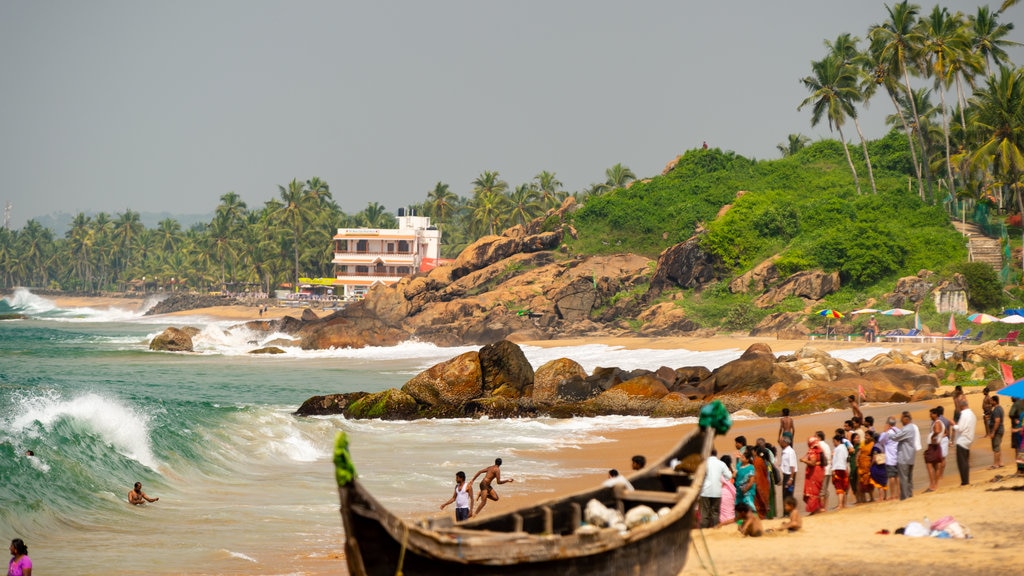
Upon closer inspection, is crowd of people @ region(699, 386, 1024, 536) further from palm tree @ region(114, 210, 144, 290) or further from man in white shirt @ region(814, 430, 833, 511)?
palm tree @ region(114, 210, 144, 290)

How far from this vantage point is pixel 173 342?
67438mm

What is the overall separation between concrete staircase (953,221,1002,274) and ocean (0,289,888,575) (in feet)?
108

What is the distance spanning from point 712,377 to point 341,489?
89.2 ft

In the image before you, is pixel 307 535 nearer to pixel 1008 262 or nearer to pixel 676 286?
pixel 1008 262

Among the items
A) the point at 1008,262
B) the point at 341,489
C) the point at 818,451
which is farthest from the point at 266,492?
the point at 1008,262

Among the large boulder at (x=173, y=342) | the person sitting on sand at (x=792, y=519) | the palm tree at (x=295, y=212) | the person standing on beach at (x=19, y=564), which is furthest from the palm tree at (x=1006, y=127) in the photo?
the palm tree at (x=295, y=212)

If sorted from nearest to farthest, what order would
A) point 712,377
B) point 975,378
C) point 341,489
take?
point 341,489, point 975,378, point 712,377

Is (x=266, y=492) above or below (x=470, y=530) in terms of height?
below

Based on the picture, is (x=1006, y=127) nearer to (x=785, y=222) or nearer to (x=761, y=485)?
(x=785, y=222)

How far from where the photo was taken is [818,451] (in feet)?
48.3

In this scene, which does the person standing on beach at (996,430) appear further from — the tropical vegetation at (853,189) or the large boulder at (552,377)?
the tropical vegetation at (853,189)

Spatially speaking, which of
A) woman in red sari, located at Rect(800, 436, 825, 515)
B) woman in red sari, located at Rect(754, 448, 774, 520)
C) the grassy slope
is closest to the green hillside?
the grassy slope

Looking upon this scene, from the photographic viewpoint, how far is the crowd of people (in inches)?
540

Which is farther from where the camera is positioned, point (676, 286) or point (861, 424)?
point (676, 286)
